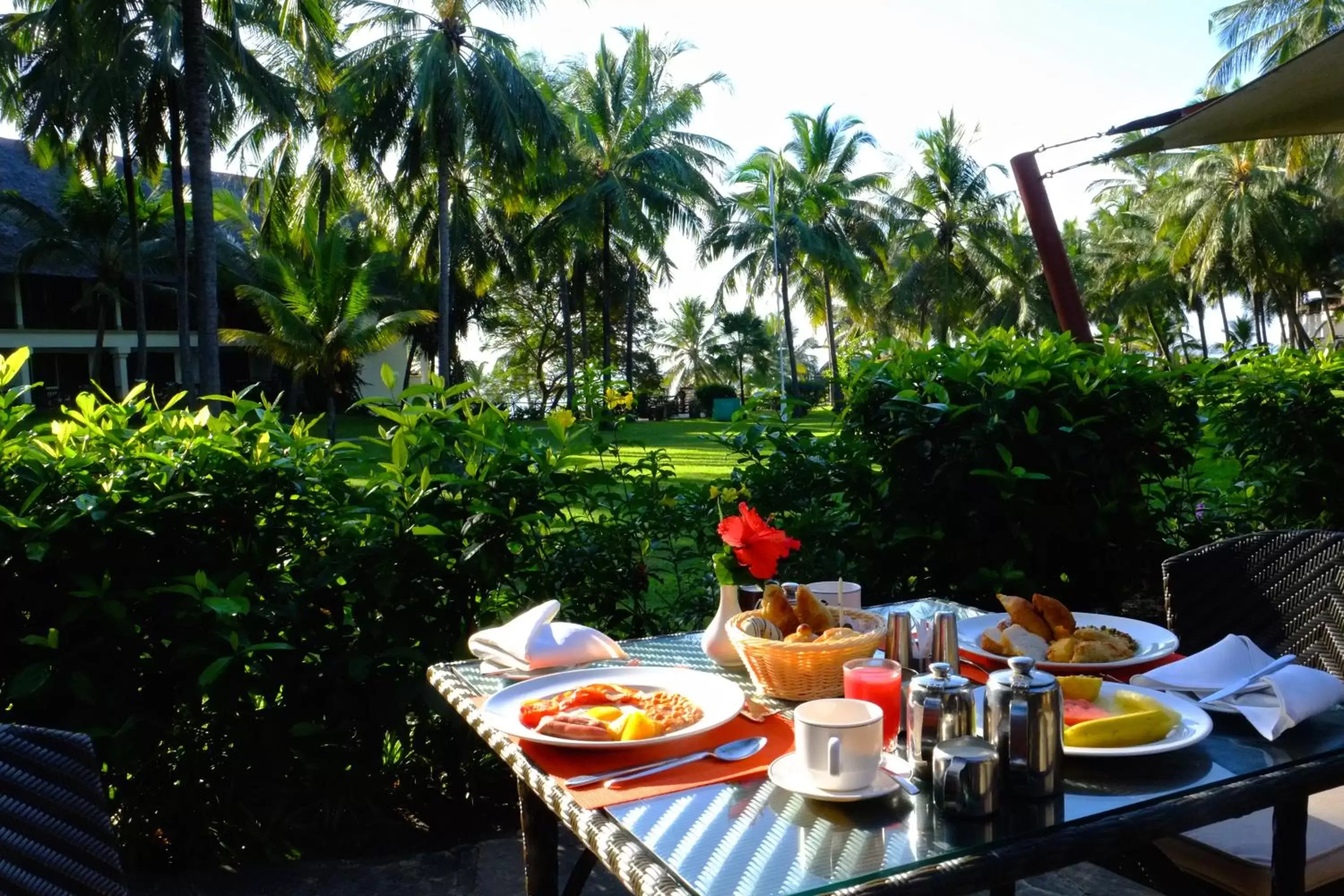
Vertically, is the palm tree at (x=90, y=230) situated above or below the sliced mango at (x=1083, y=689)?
above

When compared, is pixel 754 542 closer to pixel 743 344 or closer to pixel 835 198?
pixel 835 198

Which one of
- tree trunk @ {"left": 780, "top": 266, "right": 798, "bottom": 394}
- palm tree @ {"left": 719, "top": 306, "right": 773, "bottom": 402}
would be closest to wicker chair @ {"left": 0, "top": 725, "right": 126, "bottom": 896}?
tree trunk @ {"left": 780, "top": 266, "right": 798, "bottom": 394}

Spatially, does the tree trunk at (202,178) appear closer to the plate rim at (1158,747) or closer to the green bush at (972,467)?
the green bush at (972,467)

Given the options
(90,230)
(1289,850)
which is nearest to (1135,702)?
(1289,850)

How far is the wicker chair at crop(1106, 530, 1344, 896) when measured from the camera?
2.15m

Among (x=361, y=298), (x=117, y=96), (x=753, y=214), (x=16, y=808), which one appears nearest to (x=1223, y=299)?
(x=753, y=214)

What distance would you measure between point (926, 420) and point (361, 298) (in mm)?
20632

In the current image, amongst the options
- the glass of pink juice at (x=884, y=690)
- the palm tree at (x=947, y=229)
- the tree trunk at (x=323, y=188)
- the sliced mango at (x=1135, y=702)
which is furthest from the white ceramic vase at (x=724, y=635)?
the palm tree at (x=947, y=229)

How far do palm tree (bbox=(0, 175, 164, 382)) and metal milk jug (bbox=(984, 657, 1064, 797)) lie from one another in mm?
29258

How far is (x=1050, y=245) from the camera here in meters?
4.05

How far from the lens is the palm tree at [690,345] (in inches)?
1869

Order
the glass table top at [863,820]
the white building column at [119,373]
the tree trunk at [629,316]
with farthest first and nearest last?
1. the tree trunk at [629,316]
2. the white building column at [119,373]
3. the glass table top at [863,820]

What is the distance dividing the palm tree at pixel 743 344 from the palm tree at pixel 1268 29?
66.2 ft

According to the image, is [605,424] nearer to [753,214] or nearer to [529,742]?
[529,742]
